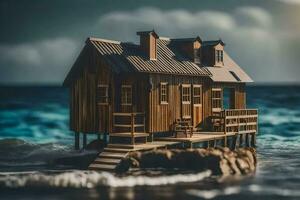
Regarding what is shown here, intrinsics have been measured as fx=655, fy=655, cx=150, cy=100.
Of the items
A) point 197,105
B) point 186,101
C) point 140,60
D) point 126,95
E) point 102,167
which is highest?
point 140,60

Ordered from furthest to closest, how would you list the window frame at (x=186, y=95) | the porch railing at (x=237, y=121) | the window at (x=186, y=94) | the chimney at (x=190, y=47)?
the chimney at (x=190, y=47), the porch railing at (x=237, y=121), the window at (x=186, y=94), the window frame at (x=186, y=95)

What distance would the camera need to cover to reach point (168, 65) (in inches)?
1462

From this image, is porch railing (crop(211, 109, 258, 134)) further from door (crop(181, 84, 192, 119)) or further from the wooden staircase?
the wooden staircase

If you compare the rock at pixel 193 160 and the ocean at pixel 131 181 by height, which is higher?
the rock at pixel 193 160

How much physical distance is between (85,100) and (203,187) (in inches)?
397

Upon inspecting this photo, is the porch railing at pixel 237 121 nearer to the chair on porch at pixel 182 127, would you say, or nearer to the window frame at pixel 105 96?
the chair on porch at pixel 182 127

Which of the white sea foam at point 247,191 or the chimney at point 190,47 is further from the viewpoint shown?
the chimney at point 190,47

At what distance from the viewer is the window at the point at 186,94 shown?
3809 centimetres

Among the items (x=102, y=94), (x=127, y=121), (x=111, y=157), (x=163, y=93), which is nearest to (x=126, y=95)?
(x=102, y=94)

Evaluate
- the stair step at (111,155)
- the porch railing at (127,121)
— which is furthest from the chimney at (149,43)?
the stair step at (111,155)

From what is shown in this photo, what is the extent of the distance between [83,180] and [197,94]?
12.3 meters

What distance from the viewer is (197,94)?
130 ft

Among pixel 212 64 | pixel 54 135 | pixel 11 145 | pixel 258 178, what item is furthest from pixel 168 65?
pixel 54 135

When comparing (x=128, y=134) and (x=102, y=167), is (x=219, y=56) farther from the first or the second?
(x=102, y=167)
